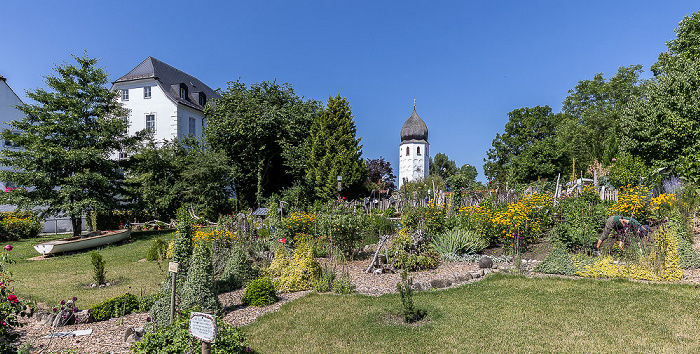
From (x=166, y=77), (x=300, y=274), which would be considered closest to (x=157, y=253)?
(x=300, y=274)

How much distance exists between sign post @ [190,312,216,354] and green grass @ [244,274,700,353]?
1.49m

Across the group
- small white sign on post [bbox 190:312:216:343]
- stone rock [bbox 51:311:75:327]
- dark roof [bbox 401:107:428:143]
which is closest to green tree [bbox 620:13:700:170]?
small white sign on post [bbox 190:312:216:343]

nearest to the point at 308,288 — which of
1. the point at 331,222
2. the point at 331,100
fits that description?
the point at 331,222

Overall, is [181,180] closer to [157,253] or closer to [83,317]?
[157,253]

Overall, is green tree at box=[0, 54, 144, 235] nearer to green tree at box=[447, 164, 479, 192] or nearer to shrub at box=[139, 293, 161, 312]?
shrub at box=[139, 293, 161, 312]

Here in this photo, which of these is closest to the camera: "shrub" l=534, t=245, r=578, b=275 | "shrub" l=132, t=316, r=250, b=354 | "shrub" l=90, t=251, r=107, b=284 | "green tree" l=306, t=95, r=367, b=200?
"shrub" l=132, t=316, r=250, b=354

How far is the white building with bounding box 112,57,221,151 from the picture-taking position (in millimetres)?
28109

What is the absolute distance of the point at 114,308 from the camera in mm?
5832

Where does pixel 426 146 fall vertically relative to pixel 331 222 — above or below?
above

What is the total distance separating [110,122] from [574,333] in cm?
1814

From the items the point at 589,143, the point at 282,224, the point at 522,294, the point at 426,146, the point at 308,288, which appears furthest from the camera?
the point at 426,146

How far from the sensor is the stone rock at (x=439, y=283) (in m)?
7.20

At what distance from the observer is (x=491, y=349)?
172 inches

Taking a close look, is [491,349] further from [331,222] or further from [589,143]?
[589,143]
